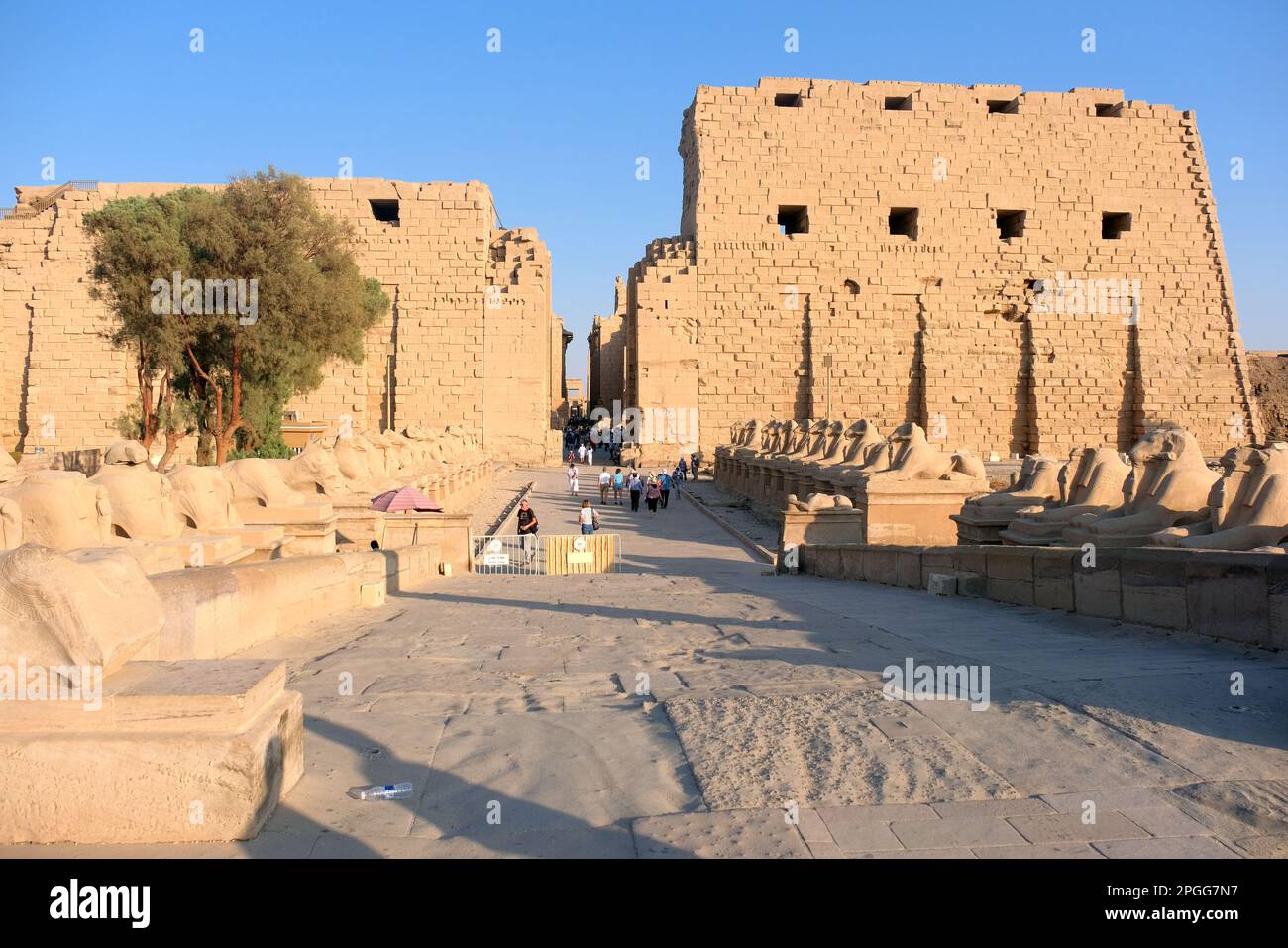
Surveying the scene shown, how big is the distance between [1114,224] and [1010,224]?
3.60m

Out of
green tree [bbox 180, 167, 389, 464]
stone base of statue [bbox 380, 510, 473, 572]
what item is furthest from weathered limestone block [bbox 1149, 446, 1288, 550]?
green tree [bbox 180, 167, 389, 464]

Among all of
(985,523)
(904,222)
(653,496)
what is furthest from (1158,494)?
(904,222)

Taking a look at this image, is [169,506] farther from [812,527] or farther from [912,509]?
[912,509]

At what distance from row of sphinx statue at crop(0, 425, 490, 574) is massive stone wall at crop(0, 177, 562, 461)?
57.4 feet

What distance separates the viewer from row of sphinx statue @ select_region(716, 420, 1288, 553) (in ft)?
17.0

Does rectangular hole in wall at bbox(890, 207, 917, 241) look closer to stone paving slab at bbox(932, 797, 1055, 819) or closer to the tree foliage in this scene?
the tree foliage

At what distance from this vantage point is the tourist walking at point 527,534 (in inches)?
458

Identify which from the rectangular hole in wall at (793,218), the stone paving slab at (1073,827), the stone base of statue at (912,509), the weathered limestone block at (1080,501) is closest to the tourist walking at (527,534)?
the stone base of statue at (912,509)

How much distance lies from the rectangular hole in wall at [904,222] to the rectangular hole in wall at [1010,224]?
9.32 feet

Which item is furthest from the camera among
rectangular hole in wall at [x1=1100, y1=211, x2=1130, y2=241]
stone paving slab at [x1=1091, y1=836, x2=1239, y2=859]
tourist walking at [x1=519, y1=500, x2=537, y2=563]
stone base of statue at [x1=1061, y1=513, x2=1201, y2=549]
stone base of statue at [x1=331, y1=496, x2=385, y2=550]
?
rectangular hole in wall at [x1=1100, y1=211, x2=1130, y2=241]

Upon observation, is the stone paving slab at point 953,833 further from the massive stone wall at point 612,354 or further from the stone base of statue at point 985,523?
the massive stone wall at point 612,354

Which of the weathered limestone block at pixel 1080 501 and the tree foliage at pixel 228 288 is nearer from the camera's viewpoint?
the weathered limestone block at pixel 1080 501

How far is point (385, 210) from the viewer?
29719 mm
